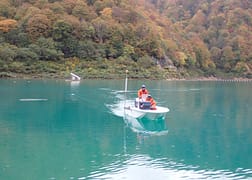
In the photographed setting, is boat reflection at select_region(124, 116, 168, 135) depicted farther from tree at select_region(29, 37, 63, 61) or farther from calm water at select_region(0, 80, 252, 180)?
tree at select_region(29, 37, 63, 61)

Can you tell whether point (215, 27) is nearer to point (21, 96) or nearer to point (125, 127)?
point (21, 96)

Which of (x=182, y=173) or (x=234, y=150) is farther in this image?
(x=234, y=150)

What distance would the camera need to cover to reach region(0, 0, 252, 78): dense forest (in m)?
75.5

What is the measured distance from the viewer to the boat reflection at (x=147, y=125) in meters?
23.6

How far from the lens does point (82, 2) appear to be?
90188 mm

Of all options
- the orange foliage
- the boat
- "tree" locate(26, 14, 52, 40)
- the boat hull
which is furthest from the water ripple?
the orange foliage

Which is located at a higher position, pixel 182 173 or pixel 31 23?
pixel 31 23

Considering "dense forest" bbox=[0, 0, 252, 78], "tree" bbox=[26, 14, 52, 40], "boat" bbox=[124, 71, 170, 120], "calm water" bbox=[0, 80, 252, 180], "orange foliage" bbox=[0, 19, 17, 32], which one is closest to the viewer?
"calm water" bbox=[0, 80, 252, 180]

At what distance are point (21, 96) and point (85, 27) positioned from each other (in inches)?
1791

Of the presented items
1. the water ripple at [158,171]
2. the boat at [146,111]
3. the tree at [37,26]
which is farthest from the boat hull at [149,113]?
the tree at [37,26]

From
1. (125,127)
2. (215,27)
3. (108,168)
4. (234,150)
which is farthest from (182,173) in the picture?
(215,27)

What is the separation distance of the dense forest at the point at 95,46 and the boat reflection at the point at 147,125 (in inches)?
1806

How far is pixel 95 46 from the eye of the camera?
267 feet

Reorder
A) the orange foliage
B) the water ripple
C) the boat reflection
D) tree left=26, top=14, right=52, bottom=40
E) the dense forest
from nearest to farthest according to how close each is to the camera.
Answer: the water ripple < the boat reflection < the dense forest < the orange foliage < tree left=26, top=14, right=52, bottom=40
